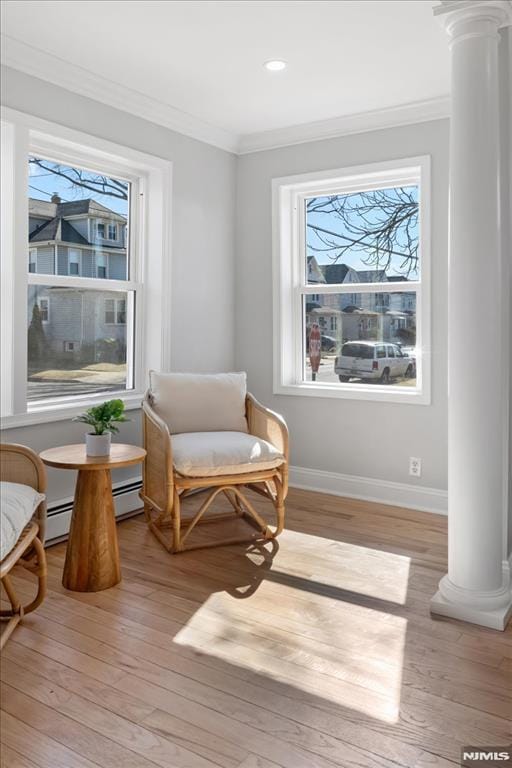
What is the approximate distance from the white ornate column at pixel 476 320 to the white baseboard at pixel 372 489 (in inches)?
52.6

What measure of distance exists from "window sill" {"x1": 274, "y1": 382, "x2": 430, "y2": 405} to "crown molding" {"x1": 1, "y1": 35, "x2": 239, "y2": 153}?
5.75 ft

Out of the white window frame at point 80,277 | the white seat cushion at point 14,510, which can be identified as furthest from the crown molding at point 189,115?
the white seat cushion at point 14,510

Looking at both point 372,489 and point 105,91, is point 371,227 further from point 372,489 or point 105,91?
point 105,91

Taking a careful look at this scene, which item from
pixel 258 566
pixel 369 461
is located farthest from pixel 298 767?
pixel 369 461

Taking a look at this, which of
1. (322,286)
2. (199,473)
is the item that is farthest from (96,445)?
(322,286)

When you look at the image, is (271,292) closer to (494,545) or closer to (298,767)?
(494,545)

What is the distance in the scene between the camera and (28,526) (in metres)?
2.33

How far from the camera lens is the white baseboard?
12.7ft

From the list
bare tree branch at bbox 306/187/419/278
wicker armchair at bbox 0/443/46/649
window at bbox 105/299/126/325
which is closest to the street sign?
bare tree branch at bbox 306/187/419/278

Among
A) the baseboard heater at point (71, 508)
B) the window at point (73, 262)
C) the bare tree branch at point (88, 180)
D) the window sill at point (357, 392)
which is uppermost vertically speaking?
the bare tree branch at point (88, 180)

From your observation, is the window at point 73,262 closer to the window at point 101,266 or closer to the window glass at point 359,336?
the window at point 101,266

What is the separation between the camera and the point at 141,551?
10.4ft

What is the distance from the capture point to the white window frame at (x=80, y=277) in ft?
10.1

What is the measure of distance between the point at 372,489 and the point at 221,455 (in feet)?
4.59
